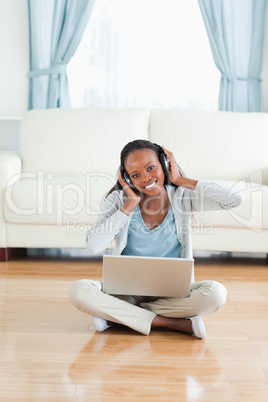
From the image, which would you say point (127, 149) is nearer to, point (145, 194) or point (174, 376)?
point (145, 194)

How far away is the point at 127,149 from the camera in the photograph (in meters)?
2.12

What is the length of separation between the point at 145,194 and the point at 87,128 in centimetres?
169

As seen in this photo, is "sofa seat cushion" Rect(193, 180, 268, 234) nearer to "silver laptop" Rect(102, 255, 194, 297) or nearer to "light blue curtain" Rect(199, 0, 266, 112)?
"silver laptop" Rect(102, 255, 194, 297)

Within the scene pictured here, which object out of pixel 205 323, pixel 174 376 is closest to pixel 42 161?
pixel 205 323

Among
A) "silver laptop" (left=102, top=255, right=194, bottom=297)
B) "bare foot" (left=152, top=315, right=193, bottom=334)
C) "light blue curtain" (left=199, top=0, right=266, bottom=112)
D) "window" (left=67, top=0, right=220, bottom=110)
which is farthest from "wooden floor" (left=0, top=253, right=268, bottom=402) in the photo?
"window" (left=67, top=0, right=220, bottom=110)

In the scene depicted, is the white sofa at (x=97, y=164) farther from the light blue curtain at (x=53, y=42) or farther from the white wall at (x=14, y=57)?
the white wall at (x=14, y=57)

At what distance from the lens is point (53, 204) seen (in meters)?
3.18

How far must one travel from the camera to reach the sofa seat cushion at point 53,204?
317 cm

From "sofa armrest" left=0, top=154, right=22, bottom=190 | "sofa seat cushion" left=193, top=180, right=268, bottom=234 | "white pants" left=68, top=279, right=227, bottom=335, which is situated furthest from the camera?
"sofa armrest" left=0, top=154, right=22, bottom=190

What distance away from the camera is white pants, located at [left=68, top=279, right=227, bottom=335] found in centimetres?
202

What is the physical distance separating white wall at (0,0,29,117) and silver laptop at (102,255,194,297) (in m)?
2.91

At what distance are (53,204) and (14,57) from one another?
1908 millimetres

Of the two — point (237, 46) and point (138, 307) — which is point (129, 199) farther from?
point (237, 46)

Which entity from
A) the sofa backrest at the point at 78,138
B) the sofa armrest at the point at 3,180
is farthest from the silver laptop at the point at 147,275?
the sofa backrest at the point at 78,138
